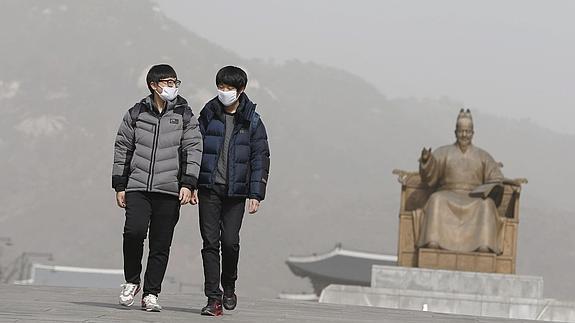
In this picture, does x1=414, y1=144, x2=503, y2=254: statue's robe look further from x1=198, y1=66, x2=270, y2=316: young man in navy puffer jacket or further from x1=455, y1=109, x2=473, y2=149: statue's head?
x1=198, y1=66, x2=270, y2=316: young man in navy puffer jacket

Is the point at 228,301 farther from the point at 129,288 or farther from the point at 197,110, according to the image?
the point at 197,110

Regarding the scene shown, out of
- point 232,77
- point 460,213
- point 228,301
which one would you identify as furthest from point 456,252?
point 232,77

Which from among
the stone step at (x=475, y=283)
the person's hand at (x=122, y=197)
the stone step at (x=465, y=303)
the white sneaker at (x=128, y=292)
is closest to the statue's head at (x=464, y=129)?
the stone step at (x=475, y=283)

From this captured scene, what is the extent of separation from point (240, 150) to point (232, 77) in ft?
1.28

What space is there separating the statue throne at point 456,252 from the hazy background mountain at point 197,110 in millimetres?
76432

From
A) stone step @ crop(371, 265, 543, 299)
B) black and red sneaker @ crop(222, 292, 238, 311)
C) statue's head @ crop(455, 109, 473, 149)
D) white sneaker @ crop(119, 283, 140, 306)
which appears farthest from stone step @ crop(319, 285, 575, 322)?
white sneaker @ crop(119, 283, 140, 306)

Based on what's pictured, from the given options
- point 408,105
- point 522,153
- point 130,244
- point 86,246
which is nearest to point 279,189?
point 86,246

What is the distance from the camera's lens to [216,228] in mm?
6496

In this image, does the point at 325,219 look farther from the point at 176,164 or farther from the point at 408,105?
the point at 176,164

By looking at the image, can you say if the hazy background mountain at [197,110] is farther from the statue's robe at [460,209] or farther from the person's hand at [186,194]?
the person's hand at [186,194]

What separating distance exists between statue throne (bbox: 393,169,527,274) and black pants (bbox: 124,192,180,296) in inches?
285

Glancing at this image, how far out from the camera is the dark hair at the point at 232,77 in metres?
6.45

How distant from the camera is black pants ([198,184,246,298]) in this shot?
21.2 ft

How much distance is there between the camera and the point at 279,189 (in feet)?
394
